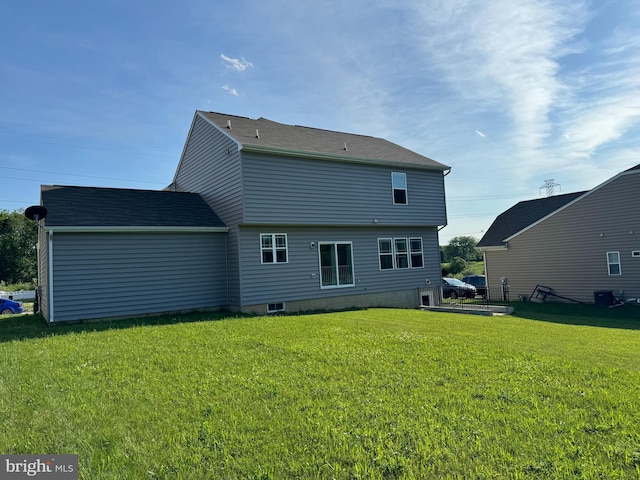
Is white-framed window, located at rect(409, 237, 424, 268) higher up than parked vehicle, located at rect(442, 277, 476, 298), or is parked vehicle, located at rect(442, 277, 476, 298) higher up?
white-framed window, located at rect(409, 237, 424, 268)

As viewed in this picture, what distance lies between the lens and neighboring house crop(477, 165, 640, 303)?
1725 centimetres

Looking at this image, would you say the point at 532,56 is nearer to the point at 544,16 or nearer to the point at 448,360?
the point at 544,16

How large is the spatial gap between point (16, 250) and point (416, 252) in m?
48.0

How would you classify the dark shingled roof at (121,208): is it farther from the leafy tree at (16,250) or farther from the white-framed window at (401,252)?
the leafy tree at (16,250)

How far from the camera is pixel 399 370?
19.2 ft

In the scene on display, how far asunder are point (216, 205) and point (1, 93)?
11141 mm

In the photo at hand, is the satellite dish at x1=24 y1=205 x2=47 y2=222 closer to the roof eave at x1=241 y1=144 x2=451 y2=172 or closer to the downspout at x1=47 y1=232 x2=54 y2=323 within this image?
the downspout at x1=47 y1=232 x2=54 y2=323

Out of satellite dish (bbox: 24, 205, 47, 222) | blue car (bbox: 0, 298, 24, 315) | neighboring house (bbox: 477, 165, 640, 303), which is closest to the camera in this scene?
satellite dish (bbox: 24, 205, 47, 222)

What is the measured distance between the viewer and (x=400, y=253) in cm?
1756

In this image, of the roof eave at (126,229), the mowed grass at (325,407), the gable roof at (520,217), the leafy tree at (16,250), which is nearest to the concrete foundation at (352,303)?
the roof eave at (126,229)

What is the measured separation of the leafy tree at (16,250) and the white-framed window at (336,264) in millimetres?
43183

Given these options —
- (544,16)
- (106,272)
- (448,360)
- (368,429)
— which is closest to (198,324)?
(106,272)

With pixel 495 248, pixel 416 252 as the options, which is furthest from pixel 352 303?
pixel 495 248

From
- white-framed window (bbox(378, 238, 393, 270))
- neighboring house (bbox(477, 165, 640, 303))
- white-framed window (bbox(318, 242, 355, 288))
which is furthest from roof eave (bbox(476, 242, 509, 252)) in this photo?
white-framed window (bbox(318, 242, 355, 288))
